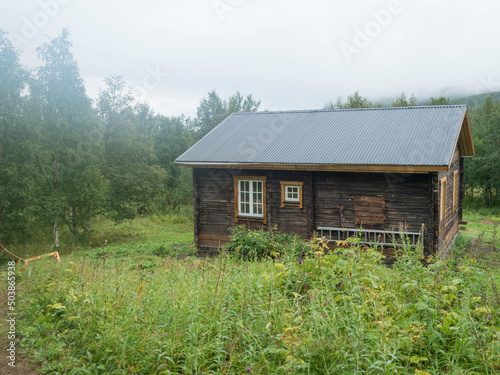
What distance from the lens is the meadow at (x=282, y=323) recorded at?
3885 mm

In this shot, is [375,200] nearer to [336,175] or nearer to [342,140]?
[336,175]

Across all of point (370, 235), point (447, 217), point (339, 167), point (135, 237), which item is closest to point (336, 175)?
point (339, 167)

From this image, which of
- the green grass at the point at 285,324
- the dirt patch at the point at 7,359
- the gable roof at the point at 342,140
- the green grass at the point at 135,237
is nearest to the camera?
the green grass at the point at 285,324

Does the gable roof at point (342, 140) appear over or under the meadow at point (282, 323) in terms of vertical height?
over

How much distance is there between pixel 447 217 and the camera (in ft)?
47.9

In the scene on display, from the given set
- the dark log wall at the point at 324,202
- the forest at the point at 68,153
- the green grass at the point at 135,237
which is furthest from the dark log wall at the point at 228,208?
the forest at the point at 68,153

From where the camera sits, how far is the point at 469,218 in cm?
2373

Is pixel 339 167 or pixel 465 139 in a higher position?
pixel 465 139

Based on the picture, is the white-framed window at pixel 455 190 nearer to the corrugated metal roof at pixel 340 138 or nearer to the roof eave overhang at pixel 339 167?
the corrugated metal roof at pixel 340 138

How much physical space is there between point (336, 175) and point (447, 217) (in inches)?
188

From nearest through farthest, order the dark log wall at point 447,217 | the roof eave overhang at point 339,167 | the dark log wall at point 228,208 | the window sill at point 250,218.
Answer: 1. the roof eave overhang at point 339,167
2. the dark log wall at point 447,217
3. the dark log wall at point 228,208
4. the window sill at point 250,218

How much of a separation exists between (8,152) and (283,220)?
374 inches

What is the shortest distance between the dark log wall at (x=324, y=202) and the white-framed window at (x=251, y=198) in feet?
0.91

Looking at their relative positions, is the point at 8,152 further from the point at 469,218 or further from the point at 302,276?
the point at 469,218
